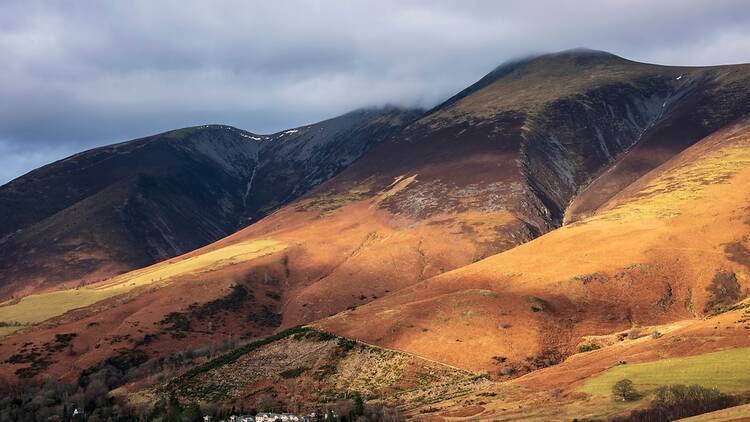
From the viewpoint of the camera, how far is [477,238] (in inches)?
7377

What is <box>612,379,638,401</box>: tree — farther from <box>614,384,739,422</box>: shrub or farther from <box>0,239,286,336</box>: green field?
<box>0,239,286,336</box>: green field

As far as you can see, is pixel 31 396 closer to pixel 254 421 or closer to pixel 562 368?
pixel 254 421

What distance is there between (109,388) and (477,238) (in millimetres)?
103164

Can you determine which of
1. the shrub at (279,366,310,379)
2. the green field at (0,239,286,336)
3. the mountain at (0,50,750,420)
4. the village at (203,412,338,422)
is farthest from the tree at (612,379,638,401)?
the green field at (0,239,286,336)

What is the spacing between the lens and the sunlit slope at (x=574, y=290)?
370 feet

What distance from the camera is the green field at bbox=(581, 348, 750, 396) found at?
73488 millimetres

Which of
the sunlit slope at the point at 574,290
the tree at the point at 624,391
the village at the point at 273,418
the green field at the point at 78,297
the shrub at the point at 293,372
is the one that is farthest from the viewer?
the green field at the point at 78,297

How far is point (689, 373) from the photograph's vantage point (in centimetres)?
7756

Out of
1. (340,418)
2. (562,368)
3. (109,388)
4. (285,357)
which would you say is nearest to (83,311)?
(109,388)

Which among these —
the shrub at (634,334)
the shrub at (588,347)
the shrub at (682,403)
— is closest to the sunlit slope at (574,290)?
the shrub at (588,347)

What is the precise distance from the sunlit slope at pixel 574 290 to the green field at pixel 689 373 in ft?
70.9

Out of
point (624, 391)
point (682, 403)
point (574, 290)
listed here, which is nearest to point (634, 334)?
point (574, 290)

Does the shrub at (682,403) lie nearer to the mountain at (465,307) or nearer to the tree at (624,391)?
the tree at (624,391)

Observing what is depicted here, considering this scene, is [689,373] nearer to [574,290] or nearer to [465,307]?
[574,290]
